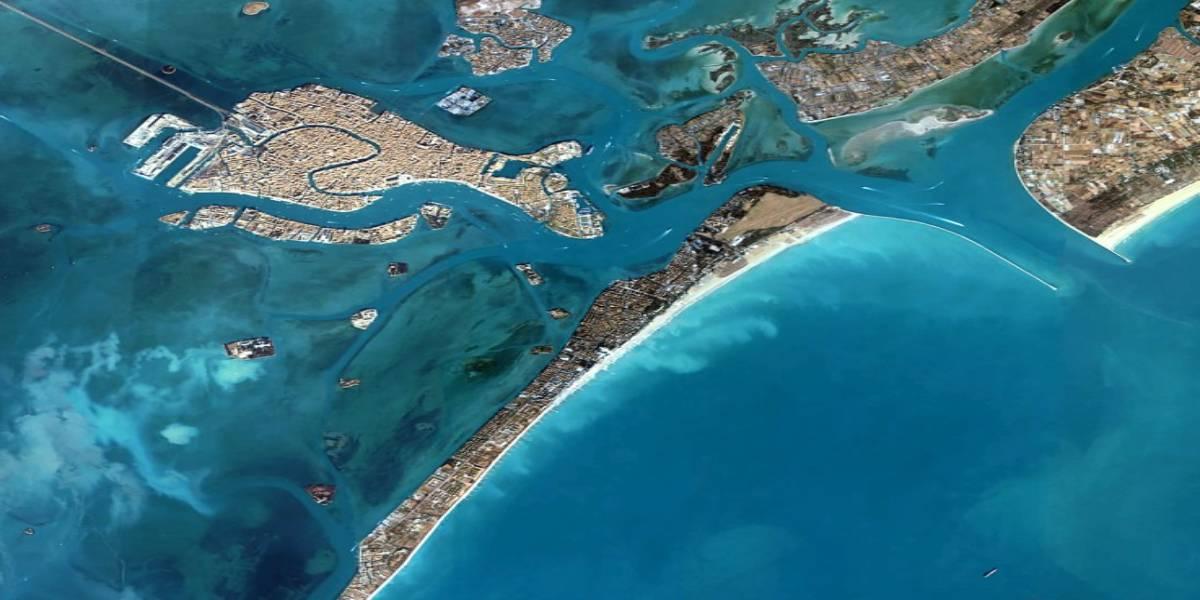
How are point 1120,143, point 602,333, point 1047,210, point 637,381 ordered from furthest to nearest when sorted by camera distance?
point 1120,143, point 1047,210, point 602,333, point 637,381

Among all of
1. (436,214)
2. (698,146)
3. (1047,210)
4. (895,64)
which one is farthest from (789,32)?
(436,214)

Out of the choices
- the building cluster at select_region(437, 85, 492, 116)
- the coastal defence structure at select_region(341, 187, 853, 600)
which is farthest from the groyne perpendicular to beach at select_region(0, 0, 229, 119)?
the coastal defence structure at select_region(341, 187, 853, 600)

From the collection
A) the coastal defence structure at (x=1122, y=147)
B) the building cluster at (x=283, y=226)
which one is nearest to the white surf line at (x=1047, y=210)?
the coastal defence structure at (x=1122, y=147)

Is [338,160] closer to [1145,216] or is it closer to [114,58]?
[114,58]

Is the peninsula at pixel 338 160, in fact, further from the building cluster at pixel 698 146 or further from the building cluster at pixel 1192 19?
the building cluster at pixel 1192 19

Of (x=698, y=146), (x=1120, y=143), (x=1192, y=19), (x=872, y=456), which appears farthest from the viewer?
(x=1192, y=19)

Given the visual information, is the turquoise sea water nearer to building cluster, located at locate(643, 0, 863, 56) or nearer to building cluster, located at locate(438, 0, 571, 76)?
building cluster, located at locate(643, 0, 863, 56)
